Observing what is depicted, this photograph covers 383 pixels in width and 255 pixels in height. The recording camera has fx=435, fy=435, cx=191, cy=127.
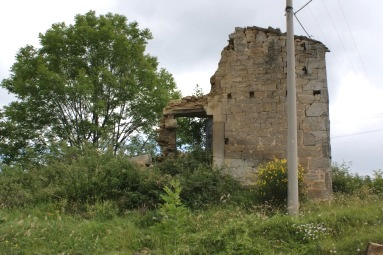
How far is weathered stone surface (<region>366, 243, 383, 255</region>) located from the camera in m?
6.04

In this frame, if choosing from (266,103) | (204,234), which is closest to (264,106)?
(266,103)

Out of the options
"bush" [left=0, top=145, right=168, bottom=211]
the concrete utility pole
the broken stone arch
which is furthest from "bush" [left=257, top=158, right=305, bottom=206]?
the broken stone arch

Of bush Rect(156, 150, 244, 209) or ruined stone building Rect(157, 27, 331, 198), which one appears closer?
bush Rect(156, 150, 244, 209)

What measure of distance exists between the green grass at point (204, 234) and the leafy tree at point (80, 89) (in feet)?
32.6

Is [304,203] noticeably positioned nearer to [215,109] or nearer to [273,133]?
[273,133]

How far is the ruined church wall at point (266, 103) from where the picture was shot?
1181 centimetres

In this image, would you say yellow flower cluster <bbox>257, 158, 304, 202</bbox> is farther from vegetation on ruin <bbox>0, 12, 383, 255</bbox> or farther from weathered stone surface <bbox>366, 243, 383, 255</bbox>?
weathered stone surface <bbox>366, 243, 383, 255</bbox>

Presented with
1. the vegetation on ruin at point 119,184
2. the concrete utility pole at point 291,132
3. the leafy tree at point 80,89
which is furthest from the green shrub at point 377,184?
the leafy tree at point 80,89

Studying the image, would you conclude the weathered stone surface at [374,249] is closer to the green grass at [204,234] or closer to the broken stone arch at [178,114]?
the green grass at [204,234]

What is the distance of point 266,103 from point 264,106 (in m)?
0.10

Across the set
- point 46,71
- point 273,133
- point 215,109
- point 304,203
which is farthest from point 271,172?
point 46,71

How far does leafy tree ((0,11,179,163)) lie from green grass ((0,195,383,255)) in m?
9.93

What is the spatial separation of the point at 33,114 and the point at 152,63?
20.7 feet

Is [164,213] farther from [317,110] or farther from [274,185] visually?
[317,110]
